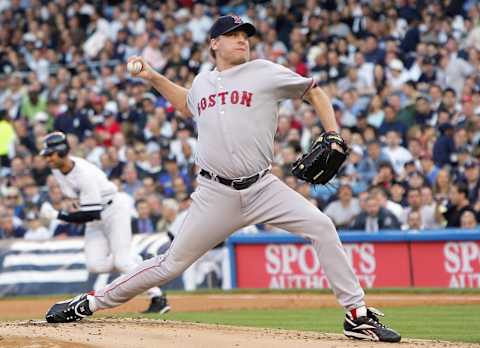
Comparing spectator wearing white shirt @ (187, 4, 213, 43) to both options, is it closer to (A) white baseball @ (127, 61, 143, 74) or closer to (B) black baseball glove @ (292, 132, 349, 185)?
(A) white baseball @ (127, 61, 143, 74)

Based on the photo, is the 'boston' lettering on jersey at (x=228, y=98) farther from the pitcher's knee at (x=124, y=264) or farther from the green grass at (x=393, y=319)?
the pitcher's knee at (x=124, y=264)

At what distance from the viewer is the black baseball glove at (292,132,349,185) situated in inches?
272

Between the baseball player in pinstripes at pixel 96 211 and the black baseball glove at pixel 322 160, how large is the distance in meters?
4.35

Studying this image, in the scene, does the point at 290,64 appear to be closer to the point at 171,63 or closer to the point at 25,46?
the point at 171,63

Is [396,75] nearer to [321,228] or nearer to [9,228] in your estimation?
[9,228]

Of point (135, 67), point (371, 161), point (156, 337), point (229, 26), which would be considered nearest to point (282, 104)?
point (371, 161)

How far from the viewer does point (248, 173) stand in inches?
275

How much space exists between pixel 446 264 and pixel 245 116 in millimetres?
6988

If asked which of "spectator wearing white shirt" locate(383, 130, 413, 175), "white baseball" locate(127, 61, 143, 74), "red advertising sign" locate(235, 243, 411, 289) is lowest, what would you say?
"red advertising sign" locate(235, 243, 411, 289)

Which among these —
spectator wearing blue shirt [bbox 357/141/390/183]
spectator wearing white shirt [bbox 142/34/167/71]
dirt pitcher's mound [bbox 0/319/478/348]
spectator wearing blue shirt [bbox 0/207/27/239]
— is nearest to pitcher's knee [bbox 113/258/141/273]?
dirt pitcher's mound [bbox 0/319/478/348]

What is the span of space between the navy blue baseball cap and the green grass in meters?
2.70

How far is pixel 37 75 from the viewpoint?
71.1 ft

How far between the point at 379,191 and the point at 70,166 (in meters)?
4.75

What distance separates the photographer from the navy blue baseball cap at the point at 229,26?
7.04m
